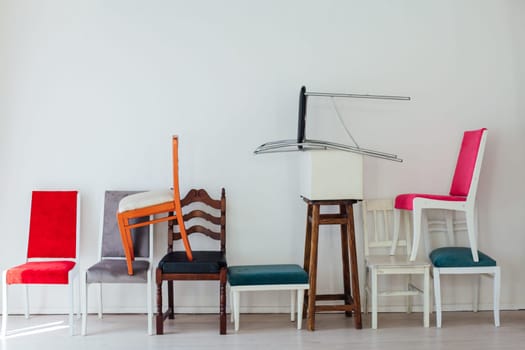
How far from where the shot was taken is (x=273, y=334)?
407 centimetres

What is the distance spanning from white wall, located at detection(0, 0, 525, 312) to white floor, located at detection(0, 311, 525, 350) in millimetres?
223

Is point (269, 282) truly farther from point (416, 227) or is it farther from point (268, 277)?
point (416, 227)

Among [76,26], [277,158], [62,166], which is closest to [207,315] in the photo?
[277,158]

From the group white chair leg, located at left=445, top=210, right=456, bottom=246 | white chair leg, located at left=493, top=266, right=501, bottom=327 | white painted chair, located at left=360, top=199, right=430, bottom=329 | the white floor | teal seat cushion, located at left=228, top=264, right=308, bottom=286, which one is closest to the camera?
the white floor

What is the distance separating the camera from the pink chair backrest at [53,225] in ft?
14.5

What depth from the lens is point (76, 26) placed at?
458cm

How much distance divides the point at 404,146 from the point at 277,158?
3.22 feet

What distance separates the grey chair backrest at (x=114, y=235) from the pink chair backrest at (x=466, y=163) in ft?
7.53

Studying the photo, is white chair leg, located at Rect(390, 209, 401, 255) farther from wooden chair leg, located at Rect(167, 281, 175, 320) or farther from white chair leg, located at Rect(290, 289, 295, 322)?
wooden chair leg, located at Rect(167, 281, 175, 320)

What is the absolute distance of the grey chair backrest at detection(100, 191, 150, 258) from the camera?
4.41m

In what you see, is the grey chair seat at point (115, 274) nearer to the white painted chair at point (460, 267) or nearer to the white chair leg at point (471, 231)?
the white painted chair at point (460, 267)

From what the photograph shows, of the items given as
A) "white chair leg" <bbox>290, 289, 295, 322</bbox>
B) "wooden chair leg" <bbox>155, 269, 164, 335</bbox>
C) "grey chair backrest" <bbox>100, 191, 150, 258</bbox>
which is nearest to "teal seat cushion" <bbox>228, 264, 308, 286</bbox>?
"white chair leg" <bbox>290, 289, 295, 322</bbox>

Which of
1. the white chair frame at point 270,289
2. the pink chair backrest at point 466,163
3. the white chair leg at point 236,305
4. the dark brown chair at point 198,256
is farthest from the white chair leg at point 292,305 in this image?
the pink chair backrest at point 466,163

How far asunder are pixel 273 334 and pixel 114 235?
1.37m
